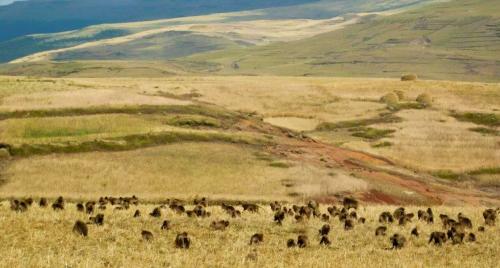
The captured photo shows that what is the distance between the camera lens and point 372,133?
88875mm

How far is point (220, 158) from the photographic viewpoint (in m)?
60.6

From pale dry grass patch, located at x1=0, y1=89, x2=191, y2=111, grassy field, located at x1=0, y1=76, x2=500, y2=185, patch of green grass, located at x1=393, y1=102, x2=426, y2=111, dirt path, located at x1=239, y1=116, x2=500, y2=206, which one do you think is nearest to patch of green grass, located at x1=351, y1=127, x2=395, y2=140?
grassy field, located at x1=0, y1=76, x2=500, y2=185

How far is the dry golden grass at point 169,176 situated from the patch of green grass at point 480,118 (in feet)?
138

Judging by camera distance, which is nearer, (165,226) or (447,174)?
(165,226)

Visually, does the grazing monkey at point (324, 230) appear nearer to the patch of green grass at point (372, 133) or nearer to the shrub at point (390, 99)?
the patch of green grass at point (372, 133)

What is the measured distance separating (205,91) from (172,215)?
285 ft

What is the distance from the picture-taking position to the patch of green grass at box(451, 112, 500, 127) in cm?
9319

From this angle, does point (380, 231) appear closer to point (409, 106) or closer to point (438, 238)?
point (438, 238)

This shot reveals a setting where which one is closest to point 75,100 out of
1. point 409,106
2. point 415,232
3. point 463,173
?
point 463,173

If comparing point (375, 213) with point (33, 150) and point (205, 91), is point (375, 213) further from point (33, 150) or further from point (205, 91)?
point (205, 91)

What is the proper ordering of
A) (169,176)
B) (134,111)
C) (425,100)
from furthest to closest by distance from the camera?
(425,100), (134,111), (169,176)

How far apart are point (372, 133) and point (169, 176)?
39.5 meters

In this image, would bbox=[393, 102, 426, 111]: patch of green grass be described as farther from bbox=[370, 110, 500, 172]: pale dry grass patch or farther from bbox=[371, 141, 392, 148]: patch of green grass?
bbox=[371, 141, 392, 148]: patch of green grass

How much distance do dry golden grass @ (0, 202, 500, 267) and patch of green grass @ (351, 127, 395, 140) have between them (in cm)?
5596
